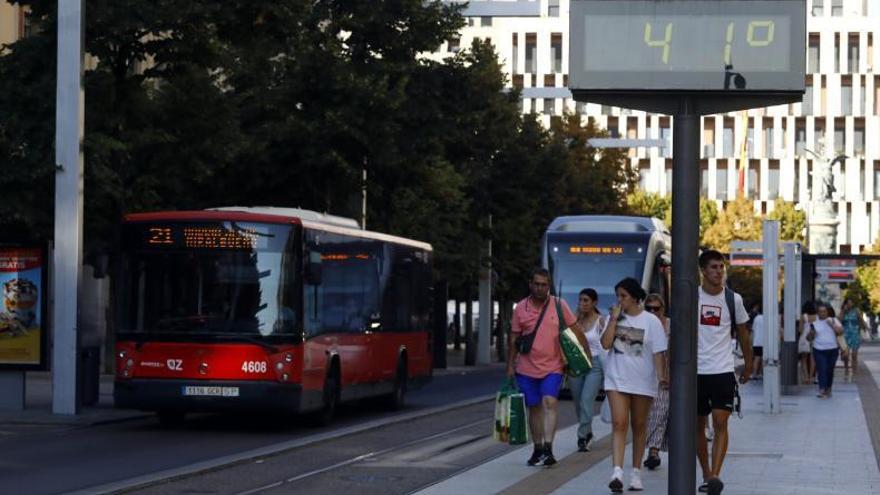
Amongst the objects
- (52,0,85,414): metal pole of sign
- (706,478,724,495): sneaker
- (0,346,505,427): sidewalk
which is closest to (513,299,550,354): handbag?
(706,478,724,495): sneaker

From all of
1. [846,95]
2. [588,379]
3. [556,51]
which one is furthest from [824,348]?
[846,95]

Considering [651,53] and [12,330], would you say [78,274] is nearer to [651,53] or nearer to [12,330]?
[12,330]

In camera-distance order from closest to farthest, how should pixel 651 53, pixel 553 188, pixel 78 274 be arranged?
pixel 651 53
pixel 78 274
pixel 553 188

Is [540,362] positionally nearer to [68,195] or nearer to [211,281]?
[211,281]

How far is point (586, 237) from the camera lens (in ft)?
118

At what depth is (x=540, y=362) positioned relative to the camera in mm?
17531

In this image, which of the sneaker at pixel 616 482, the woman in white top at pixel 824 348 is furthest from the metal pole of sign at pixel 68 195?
the woman in white top at pixel 824 348

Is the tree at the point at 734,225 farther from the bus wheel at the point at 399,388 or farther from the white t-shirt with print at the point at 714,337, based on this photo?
the white t-shirt with print at the point at 714,337

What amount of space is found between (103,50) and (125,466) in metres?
10.5

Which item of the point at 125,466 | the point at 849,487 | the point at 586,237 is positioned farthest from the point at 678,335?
the point at 586,237

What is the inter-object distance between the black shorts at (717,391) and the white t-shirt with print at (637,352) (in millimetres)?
940

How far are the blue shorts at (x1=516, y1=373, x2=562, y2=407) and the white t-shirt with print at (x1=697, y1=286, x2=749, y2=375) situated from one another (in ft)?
10.4

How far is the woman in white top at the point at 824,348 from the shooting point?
116 feet

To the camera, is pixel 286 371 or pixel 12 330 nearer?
pixel 286 371
